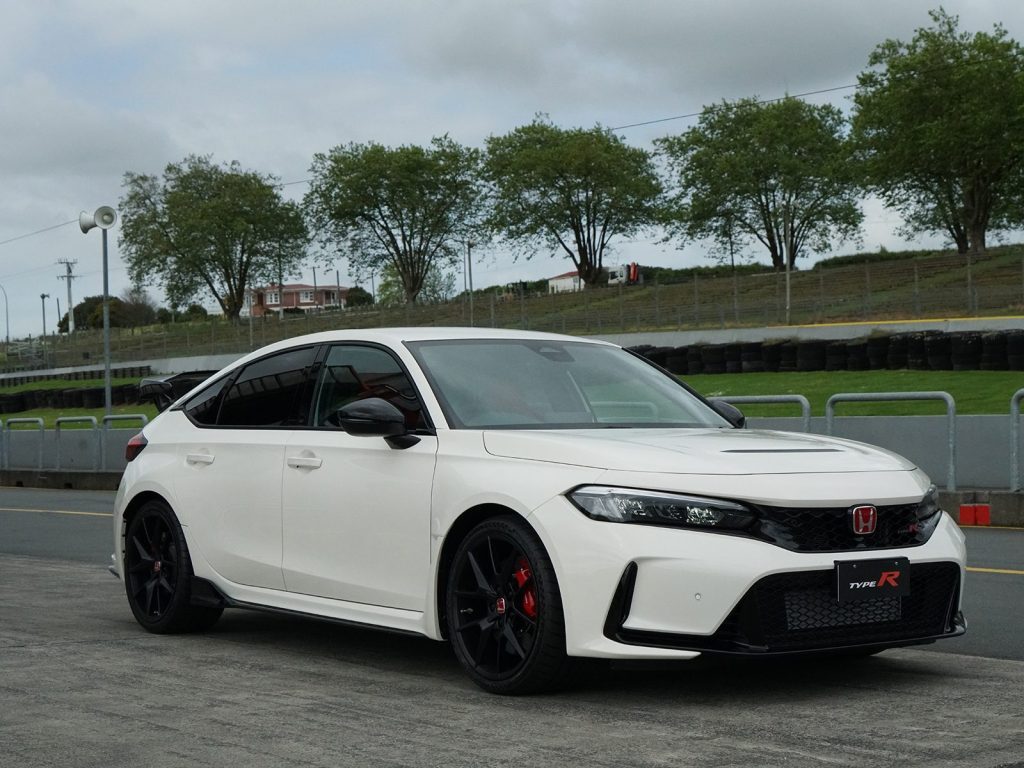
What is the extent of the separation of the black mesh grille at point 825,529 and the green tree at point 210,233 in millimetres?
107457

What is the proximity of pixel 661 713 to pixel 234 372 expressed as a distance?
11.2ft

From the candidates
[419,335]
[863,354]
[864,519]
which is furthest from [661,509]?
[863,354]

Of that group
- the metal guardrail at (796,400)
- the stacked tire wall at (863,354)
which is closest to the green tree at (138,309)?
the stacked tire wall at (863,354)

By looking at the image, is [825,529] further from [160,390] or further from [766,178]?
[766,178]

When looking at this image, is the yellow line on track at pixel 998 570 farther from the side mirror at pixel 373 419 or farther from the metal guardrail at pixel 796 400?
the side mirror at pixel 373 419

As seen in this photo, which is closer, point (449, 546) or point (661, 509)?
point (661, 509)

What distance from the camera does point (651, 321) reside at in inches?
2650

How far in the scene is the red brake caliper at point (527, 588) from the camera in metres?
5.76

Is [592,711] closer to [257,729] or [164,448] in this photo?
[257,729]

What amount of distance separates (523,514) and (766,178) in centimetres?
9044

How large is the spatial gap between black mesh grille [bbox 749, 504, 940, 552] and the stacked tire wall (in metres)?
23.8

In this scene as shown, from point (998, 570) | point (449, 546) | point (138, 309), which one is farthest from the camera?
point (138, 309)

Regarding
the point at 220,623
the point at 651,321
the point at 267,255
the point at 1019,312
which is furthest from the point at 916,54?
the point at 220,623

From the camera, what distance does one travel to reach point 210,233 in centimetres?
11088
